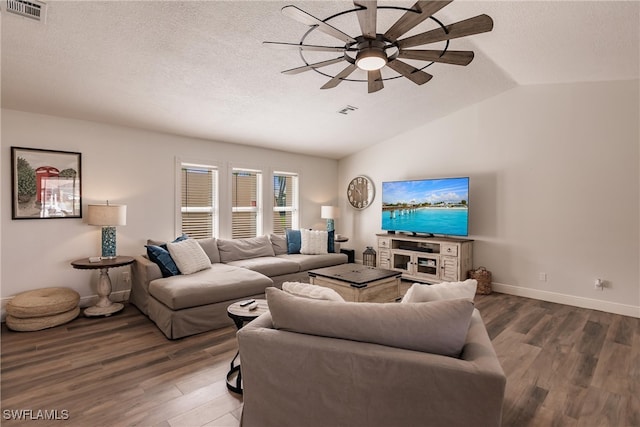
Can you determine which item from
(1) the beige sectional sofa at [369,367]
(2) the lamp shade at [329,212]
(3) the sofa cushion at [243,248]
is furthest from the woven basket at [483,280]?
(1) the beige sectional sofa at [369,367]

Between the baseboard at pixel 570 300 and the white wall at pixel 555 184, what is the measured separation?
1 cm

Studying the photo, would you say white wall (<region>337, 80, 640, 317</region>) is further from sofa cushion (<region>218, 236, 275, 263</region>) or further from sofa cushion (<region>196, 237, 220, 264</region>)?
sofa cushion (<region>196, 237, 220, 264</region>)

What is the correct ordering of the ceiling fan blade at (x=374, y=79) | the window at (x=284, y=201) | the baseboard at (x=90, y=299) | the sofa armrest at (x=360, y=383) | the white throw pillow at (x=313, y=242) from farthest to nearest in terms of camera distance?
the window at (x=284, y=201) → the white throw pillow at (x=313, y=242) → the baseboard at (x=90, y=299) → the ceiling fan blade at (x=374, y=79) → the sofa armrest at (x=360, y=383)

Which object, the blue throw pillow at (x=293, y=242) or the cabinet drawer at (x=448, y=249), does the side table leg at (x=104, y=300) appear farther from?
the cabinet drawer at (x=448, y=249)

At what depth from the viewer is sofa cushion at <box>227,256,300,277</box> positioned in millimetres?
4238

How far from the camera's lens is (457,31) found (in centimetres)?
186

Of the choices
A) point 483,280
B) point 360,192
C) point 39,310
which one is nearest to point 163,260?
point 39,310

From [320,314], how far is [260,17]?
2.37 meters

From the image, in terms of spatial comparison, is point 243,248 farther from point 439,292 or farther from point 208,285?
point 439,292

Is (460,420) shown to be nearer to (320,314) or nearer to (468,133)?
(320,314)

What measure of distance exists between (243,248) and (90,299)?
Result: 77.6 inches

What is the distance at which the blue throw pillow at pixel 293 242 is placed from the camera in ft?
17.3

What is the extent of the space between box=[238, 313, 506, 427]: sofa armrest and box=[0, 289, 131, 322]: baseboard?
11.0 feet

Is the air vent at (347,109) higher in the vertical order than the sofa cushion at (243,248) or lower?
higher
